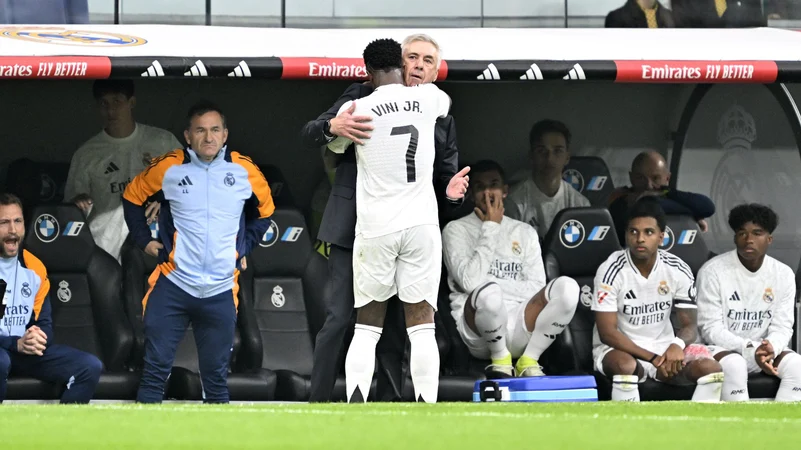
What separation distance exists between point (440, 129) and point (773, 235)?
421 cm

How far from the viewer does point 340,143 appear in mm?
6809

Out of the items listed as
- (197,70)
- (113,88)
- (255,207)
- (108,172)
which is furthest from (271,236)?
(197,70)

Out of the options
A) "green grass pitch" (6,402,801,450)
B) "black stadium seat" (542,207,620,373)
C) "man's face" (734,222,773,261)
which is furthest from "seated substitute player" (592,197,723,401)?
"green grass pitch" (6,402,801,450)

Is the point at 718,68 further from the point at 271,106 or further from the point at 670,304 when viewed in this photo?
the point at 271,106

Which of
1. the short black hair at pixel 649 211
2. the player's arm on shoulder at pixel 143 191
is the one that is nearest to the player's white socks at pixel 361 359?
the player's arm on shoulder at pixel 143 191

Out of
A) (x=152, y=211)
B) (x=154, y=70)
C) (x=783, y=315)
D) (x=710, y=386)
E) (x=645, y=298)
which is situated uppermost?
(x=154, y=70)

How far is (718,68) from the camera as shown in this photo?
28.8ft

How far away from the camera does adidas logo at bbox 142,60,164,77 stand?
814 centimetres

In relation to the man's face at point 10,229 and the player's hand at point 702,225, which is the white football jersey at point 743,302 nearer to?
the player's hand at point 702,225

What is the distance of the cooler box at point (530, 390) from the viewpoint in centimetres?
817

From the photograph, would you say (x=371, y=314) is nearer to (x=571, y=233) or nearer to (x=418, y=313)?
(x=418, y=313)

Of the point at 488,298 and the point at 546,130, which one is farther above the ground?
the point at 546,130

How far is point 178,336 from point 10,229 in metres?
1.20

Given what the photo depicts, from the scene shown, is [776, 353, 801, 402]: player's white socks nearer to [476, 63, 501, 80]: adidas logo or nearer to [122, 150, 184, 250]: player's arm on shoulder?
[476, 63, 501, 80]: adidas logo
